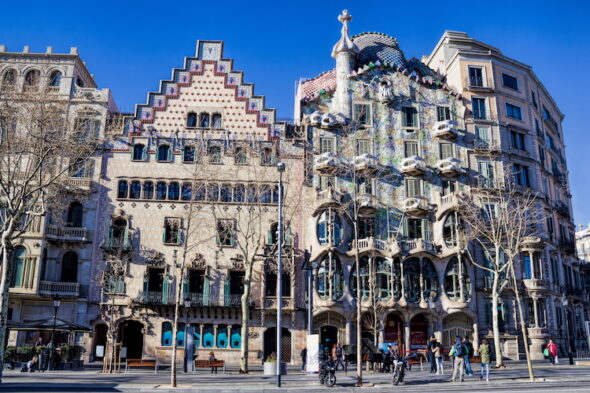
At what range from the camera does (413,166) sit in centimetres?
4294

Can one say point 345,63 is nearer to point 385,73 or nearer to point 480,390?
point 385,73

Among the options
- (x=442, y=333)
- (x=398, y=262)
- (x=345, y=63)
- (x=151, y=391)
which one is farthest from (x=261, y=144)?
(x=151, y=391)

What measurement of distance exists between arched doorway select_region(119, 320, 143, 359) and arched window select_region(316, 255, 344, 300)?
13471 mm

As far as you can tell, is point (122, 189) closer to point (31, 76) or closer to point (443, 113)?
point (31, 76)

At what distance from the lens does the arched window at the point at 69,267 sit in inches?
1559

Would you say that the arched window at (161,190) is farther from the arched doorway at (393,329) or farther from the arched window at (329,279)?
the arched doorway at (393,329)

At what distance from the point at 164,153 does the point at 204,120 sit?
4205mm

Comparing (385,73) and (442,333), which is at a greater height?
(385,73)

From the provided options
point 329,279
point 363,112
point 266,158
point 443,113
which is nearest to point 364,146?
point 363,112

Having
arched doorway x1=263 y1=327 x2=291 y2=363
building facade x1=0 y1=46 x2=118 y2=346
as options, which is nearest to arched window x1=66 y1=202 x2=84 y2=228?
building facade x1=0 y1=46 x2=118 y2=346

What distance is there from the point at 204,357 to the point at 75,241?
41.6 ft

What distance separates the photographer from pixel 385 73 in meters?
46.7

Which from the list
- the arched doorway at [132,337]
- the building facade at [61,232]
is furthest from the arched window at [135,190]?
the arched doorway at [132,337]

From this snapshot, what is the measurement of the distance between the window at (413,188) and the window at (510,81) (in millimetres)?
13078
